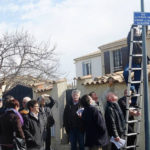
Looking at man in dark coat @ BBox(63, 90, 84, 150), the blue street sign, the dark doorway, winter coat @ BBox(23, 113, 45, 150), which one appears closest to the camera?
the blue street sign

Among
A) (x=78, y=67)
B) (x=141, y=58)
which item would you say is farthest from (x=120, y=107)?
(x=78, y=67)

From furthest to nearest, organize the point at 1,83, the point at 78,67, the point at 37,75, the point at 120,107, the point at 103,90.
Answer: the point at 78,67, the point at 37,75, the point at 1,83, the point at 103,90, the point at 120,107

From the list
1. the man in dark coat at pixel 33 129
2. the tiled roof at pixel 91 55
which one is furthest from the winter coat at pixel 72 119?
the tiled roof at pixel 91 55

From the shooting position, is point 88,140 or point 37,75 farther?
point 37,75

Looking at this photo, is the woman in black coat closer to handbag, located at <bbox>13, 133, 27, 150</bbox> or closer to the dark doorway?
handbag, located at <bbox>13, 133, 27, 150</bbox>

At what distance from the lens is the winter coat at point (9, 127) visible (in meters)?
6.67

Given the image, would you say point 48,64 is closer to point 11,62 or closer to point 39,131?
point 11,62

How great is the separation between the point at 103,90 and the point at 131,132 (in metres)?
2.78

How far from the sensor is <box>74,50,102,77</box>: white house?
31.4m

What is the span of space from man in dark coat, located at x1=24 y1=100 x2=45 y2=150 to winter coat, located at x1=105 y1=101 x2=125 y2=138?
145 centimetres

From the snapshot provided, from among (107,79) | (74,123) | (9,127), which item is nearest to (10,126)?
(9,127)

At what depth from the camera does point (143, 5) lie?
690cm

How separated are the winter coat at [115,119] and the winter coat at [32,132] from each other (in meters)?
1.48

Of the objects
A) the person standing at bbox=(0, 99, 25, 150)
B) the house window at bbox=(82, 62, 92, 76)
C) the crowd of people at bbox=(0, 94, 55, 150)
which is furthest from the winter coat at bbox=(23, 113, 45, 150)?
the house window at bbox=(82, 62, 92, 76)
